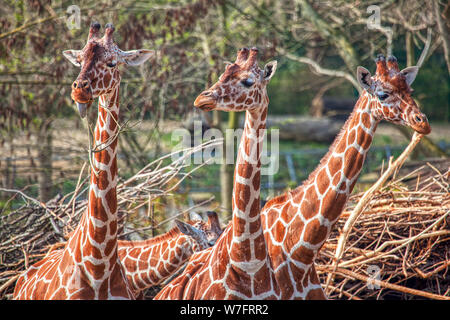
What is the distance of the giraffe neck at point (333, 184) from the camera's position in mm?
3422

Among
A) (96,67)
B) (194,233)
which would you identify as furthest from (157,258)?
(96,67)

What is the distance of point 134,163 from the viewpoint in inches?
336

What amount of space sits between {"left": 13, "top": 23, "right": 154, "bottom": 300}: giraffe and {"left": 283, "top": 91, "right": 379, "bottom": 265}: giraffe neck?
1053 millimetres

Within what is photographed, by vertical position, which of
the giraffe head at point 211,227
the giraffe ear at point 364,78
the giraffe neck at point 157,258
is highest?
the giraffe ear at point 364,78

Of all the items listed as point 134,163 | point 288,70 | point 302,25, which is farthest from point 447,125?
point 134,163

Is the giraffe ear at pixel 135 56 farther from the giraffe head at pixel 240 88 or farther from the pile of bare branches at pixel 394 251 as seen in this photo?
the pile of bare branches at pixel 394 251

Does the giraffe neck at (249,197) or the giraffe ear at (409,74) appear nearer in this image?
the giraffe neck at (249,197)

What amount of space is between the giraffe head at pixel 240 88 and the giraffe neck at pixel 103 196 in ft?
2.16

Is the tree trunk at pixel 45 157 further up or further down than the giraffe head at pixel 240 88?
further down

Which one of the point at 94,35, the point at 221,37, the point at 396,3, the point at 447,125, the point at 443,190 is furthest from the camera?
the point at 447,125

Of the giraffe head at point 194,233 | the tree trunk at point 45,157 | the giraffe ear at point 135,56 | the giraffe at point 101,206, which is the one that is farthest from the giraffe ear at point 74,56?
the tree trunk at point 45,157
